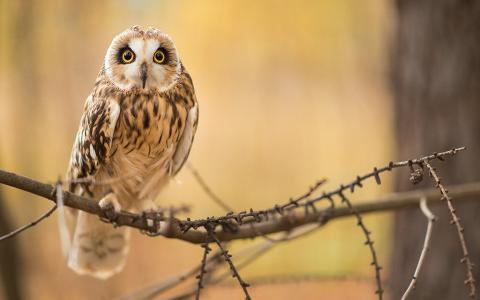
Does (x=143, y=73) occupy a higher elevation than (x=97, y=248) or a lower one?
higher

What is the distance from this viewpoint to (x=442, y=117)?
15.1 ft

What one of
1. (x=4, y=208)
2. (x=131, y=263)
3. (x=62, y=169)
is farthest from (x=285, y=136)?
(x=4, y=208)

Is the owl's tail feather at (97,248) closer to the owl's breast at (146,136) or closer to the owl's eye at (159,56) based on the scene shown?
the owl's breast at (146,136)

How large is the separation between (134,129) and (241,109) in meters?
5.75

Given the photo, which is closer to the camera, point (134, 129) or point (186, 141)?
point (134, 129)

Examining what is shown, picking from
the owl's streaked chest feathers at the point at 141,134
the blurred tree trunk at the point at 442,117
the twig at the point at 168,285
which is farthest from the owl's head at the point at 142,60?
the blurred tree trunk at the point at 442,117

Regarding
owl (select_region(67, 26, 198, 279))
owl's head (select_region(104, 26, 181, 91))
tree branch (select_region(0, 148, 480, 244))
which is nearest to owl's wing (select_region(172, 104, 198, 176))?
owl (select_region(67, 26, 198, 279))

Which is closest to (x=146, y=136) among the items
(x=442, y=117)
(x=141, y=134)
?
(x=141, y=134)

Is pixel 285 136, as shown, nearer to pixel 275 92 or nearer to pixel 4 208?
pixel 275 92

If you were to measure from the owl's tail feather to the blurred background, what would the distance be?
5.20ft

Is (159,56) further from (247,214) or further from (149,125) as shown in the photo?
(247,214)

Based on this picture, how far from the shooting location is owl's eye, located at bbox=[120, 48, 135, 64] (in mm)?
2410

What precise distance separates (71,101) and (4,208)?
2.38 metres

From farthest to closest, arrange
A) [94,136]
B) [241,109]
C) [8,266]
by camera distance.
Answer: [241,109] → [8,266] → [94,136]
